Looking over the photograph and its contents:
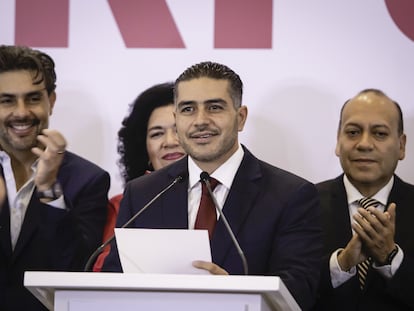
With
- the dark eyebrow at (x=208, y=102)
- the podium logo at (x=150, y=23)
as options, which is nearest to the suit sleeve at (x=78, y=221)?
the dark eyebrow at (x=208, y=102)

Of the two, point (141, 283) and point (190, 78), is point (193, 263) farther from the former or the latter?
point (190, 78)

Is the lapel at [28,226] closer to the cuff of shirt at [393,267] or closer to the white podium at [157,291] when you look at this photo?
the white podium at [157,291]

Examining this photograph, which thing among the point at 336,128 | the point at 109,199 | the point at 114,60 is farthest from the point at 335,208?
the point at 114,60

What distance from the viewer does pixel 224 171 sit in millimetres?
3480

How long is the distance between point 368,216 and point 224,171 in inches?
22.8

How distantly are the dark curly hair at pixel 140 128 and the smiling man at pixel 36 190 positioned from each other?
0.35 m

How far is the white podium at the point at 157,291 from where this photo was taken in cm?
240

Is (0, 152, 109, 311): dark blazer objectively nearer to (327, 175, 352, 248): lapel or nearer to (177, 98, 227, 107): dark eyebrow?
(177, 98, 227, 107): dark eyebrow

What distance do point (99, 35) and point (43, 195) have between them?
1.32m

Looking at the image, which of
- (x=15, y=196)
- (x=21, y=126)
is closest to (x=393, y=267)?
(x=15, y=196)

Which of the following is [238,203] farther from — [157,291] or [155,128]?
[155,128]

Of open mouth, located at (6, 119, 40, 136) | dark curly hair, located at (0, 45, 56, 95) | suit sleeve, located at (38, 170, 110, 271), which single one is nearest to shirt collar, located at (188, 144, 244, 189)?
suit sleeve, located at (38, 170, 110, 271)

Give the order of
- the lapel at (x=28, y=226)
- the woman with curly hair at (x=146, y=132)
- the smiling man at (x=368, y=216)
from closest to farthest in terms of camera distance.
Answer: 1. the smiling man at (x=368, y=216)
2. the lapel at (x=28, y=226)
3. the woman with curly hair at (x=146, y=132)

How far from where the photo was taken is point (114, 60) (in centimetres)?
448
